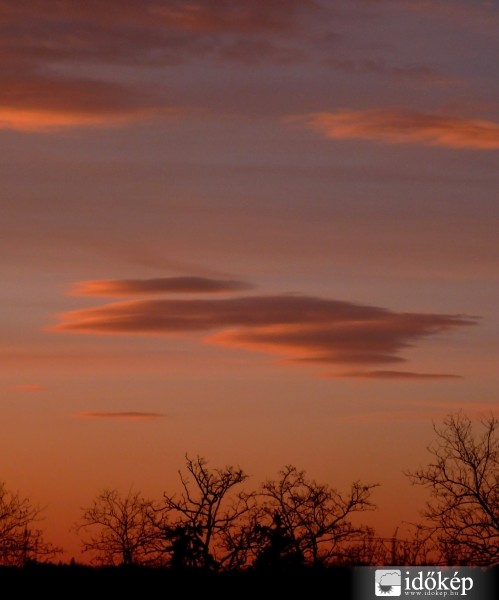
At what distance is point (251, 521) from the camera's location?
54.3 m

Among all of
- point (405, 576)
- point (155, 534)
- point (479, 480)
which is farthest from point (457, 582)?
point (155, 534)

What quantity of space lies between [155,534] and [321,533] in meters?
8.54

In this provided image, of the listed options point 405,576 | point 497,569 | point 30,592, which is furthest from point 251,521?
point 30,592

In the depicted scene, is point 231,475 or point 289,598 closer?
point 289,598

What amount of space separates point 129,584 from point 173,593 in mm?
1080

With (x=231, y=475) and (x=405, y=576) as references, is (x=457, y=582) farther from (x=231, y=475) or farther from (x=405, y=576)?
(x=231, y=475)

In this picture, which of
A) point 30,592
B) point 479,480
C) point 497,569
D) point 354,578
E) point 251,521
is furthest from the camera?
point 251,521

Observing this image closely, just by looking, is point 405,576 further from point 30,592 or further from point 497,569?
point 30,592

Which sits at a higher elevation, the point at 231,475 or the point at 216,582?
the point at 231,475

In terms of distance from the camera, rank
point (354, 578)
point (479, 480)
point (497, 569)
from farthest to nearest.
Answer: point (479, 480) < point (497, 569) < point (354, 578)

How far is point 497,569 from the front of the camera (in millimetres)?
Result: 38188

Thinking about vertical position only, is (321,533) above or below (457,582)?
above

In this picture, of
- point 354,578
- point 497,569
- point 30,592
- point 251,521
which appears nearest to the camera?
point 30,592

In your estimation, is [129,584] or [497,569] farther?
[497,569]
